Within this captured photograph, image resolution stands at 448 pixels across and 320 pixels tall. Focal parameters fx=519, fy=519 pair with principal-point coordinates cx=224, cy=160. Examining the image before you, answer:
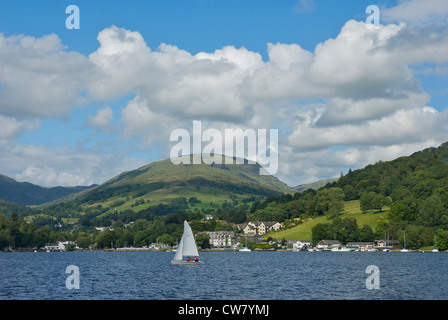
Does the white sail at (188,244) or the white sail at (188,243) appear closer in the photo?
the white sail at (188,243)

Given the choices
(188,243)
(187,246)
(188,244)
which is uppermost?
(188,243)

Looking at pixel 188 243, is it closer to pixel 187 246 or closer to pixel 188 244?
pixel 188 244

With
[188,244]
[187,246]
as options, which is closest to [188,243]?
[188,244]

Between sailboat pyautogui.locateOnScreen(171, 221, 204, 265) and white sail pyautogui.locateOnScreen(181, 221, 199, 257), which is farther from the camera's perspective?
white sail pyautogui.locateOnScreen(181, 221, 199, 257)

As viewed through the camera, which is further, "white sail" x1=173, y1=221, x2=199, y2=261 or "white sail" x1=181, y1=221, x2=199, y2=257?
"white sail" x1=181, y1=221, x2=199, y2=257

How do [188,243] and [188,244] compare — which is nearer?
[188,243]

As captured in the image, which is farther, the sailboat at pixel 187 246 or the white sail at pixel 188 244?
the white sail at pixel 188 244

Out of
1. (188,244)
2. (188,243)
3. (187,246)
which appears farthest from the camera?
(187,246)

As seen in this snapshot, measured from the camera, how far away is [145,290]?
260 ft

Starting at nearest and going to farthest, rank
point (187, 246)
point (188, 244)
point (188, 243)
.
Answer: point (188, 243), point (188, 244), point (187, 246)
